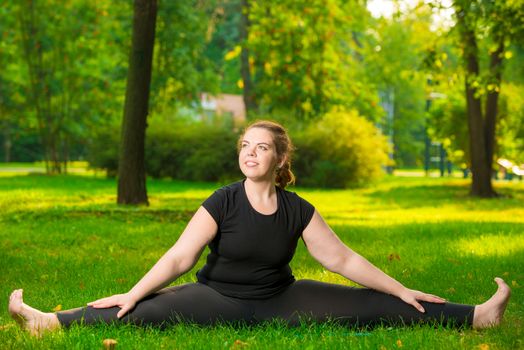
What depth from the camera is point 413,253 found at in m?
10.6

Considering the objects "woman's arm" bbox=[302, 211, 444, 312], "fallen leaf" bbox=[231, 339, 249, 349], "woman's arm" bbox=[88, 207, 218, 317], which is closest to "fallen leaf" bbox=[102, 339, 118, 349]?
"woman's arm" bbox=[88, 207, 218, 317]

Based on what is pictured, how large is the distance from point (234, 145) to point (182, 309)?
83.5 feet

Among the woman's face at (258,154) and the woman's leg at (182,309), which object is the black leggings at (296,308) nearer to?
the woman's leg at (182,309)

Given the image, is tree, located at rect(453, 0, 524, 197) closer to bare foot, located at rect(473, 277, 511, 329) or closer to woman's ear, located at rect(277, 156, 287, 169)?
bare foot, located at rect(473, 277, 511, 329)

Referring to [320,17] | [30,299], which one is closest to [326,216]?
[30,299]

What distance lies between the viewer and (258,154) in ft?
18.4

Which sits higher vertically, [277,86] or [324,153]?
[277,86]

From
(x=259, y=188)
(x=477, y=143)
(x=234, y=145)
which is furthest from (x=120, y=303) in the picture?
(x=234, y=145)

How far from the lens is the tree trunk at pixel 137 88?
16938mm

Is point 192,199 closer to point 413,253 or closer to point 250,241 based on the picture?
point 413,253

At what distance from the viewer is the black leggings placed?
568cm

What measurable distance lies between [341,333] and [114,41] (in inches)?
1162

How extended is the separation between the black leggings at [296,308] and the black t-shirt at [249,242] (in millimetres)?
90

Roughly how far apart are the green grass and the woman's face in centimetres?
101
